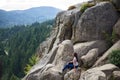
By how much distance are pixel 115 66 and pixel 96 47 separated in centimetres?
646

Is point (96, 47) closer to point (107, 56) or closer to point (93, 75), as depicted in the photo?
point (107, 56)

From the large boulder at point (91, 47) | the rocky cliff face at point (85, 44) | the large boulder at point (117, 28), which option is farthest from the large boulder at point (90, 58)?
the large boulder at point (117, 28)

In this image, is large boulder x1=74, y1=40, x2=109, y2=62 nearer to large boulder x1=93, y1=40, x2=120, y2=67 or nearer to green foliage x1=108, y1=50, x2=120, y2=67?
large boulder x1=93, y1=40, x2=120, y2=67

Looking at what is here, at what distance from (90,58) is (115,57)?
12.4 feet


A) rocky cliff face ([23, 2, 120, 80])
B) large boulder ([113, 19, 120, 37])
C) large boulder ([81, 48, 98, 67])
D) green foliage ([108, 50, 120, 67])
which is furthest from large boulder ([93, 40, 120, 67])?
large boulder ([113, 19, 120, 37])

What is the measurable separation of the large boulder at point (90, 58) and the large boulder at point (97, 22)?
3.16 meters

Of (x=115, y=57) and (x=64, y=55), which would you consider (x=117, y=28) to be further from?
(x=64, y=55)

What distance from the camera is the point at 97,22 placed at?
37062mm

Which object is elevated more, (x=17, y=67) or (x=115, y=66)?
(x=115, y=66)

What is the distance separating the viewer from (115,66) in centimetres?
2891

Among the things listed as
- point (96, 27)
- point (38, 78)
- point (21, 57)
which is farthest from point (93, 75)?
point (21, 57)

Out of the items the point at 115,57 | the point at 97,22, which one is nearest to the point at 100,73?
the point at 115,57

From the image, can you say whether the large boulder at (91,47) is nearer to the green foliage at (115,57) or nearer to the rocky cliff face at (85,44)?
the rocky cliff face at (85,44)

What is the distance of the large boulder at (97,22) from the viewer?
3691 cm
